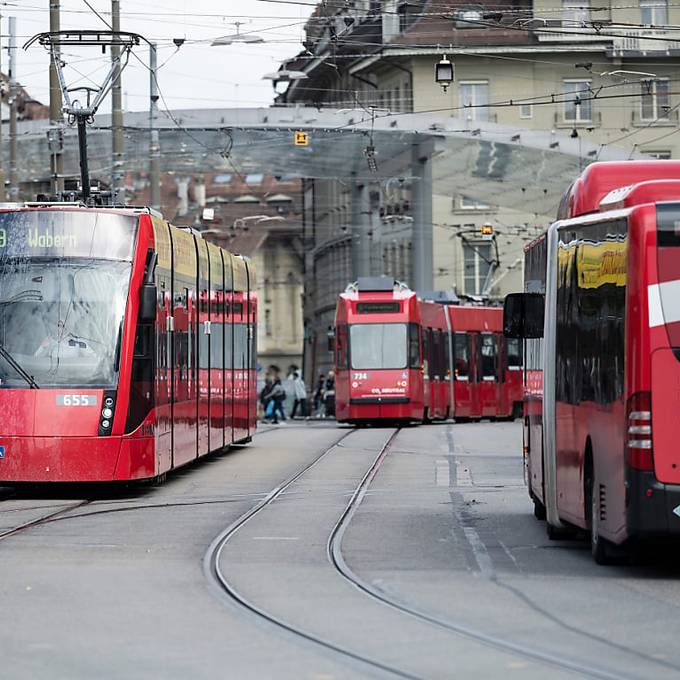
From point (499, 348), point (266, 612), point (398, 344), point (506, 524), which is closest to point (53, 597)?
point (266, 612)

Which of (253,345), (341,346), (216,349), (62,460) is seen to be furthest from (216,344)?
(341,346)

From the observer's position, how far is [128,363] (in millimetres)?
20812

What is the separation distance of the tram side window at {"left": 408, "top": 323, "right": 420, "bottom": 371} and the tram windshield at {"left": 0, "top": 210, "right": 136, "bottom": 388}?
2469cm

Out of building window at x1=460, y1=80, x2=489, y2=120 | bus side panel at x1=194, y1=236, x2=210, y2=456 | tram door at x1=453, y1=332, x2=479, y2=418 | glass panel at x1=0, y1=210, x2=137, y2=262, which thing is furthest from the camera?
building window at x1=460, y1=80, x2=489, y2=120

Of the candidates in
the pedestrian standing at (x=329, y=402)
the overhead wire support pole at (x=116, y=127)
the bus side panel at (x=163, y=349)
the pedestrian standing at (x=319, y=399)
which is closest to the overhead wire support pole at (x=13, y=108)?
the overhead wire support pole at (x=116, y=127)

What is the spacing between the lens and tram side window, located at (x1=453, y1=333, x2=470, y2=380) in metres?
51.3

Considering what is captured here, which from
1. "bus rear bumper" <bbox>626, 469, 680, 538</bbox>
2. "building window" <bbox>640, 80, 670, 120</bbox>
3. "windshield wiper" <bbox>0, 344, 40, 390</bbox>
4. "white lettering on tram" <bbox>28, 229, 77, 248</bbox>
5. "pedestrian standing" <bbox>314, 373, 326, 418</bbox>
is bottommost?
"pedestrian standing" <bbox>314, 373, 326, 418</bbox>

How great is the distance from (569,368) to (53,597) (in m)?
4.55

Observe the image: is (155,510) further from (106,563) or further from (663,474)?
(663,474)

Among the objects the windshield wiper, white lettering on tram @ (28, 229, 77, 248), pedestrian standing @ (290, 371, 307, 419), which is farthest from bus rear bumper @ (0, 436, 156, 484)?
pedestrian standing @ (290, 371, 307, 419)

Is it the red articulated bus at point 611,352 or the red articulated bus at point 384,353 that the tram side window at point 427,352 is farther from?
the red articulated bus at point 611,352

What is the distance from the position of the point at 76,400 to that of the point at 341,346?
2574 centimetres

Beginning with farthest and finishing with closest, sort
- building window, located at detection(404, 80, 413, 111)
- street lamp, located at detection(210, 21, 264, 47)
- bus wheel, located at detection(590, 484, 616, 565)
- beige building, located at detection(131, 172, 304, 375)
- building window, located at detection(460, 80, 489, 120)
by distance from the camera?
beige building, located at detection(131, 172, 304, 375) → building window, located at detection(460, 80, 489, 120) → building window, located at detection(404, 80, 413, 111) → street lamp, located at detection(210, 21, 264, 47) → bus wheel, located at detection(590, 484, 616, 565)

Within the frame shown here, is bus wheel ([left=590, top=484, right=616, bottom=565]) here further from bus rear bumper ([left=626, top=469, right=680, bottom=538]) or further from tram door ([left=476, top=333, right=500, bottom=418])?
tram door ([left=476, top=333, right=500, bottom=418])
